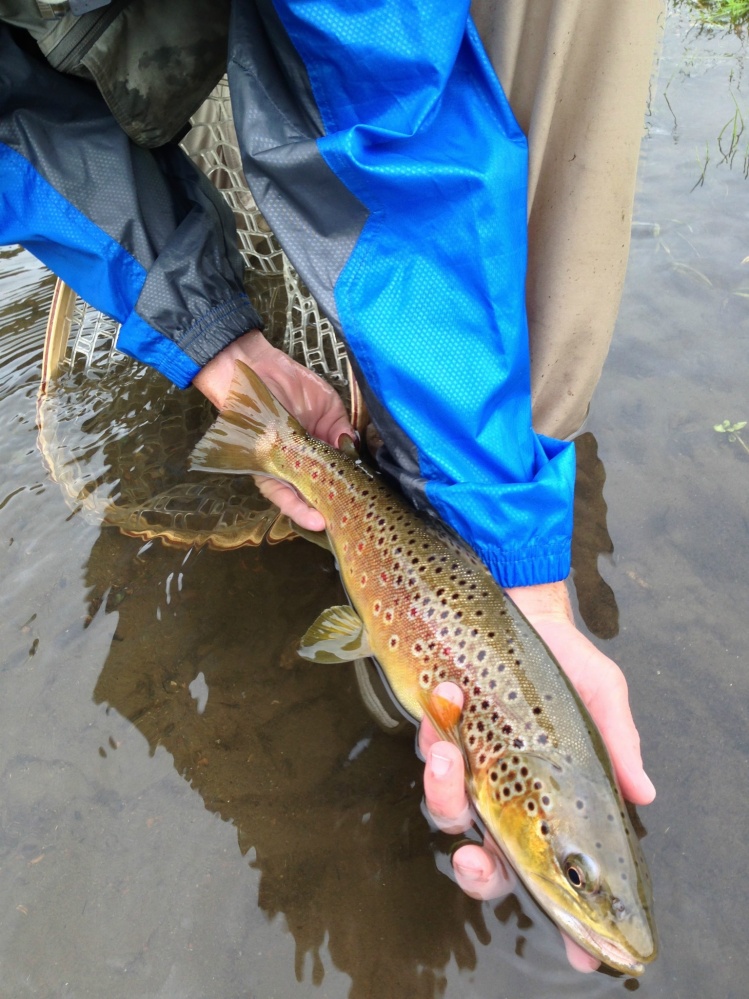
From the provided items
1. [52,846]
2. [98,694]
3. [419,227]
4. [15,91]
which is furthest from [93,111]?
[52,846]

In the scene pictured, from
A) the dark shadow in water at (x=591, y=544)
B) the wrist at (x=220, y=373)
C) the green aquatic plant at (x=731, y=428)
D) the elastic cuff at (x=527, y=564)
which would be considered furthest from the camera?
the green aquatic plant at (x=731, y=428)

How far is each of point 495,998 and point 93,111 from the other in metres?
2.73

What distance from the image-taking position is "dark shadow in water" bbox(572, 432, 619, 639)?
2.47 meters

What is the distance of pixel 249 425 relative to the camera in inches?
100

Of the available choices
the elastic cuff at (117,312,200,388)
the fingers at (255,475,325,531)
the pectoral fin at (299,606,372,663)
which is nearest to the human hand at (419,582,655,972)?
the pectoral fin at (299,606,372,663)

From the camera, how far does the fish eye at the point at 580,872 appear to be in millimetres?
1538

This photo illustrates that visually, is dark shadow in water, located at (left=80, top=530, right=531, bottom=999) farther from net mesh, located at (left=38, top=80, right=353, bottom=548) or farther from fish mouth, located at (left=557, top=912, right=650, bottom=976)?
fish mouth, located at (left=557, top=912, right=650, bottom=976)

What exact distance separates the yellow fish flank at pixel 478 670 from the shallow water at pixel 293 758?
26 centimetres

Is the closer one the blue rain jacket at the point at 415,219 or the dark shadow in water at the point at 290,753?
the blue rain jacket at the point at 415,219

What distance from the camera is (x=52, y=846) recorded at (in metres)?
2.04

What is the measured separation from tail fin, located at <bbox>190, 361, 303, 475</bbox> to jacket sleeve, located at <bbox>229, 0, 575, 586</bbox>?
61cm

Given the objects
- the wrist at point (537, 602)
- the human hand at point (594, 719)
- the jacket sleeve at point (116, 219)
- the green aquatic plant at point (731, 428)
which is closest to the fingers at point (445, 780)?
the human hand at point (594, 719)

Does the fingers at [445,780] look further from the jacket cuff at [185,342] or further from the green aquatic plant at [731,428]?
the green aquatic plant at [731,428]

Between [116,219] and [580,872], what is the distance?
2.27 metres
